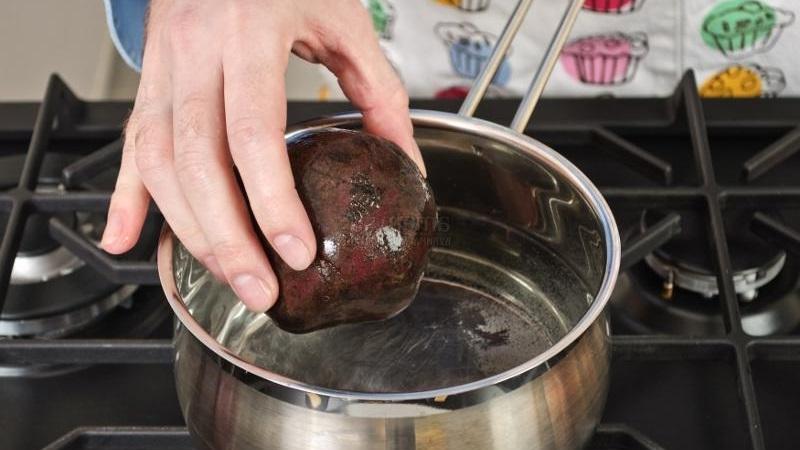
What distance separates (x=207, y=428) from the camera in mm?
479

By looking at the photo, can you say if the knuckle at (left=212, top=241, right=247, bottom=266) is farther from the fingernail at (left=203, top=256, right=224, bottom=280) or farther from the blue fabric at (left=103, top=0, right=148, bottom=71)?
the blue fabric at (left=103, top=0, right=148, bottom=71)

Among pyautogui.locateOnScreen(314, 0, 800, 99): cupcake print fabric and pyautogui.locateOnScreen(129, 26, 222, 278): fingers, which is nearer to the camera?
pyautogui.locateOnScreen(129, 26, 222, 278): fingers

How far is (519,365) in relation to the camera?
1.46 feet

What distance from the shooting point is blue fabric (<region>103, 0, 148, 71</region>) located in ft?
2.69

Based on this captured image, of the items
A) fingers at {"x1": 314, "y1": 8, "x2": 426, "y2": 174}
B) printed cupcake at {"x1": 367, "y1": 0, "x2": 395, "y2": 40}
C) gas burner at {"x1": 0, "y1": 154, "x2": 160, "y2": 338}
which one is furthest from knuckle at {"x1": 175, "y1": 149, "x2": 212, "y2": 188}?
printed cupcake at {"x1": 367, "y1": 0, "x2": 395, "y2": 40}

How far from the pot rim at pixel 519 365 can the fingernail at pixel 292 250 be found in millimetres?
45

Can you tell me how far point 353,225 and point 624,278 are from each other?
0.25m

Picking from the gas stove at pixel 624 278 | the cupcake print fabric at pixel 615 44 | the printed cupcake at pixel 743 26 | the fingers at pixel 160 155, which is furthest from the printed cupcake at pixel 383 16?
the fingers at pixel 160 155

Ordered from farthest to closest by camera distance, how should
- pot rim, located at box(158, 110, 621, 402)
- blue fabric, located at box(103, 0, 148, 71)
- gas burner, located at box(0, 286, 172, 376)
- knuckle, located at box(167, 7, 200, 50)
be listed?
1. blue fabric, located at box(103, 0, 148, 71)
2. gas burner, located at box(0, 286, 172, 376)
3. knuckle, located at box(167, 7, 200, 50)
4. pot rim, located at box(158, 110, 621, 402)

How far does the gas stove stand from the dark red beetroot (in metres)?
0.13

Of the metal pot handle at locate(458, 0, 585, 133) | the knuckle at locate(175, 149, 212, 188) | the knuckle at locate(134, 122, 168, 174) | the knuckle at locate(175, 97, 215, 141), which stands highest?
the knuckle at locate(175, 97, 215, 141)

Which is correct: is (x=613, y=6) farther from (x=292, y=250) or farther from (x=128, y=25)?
(x=292, y=250)

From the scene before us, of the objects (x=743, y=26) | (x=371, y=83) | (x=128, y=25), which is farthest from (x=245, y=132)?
(x=743, y=26)

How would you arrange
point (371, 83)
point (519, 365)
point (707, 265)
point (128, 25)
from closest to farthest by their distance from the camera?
point (519, 365) < point (371, 83) < point (707, 265) < point (128, 25)
